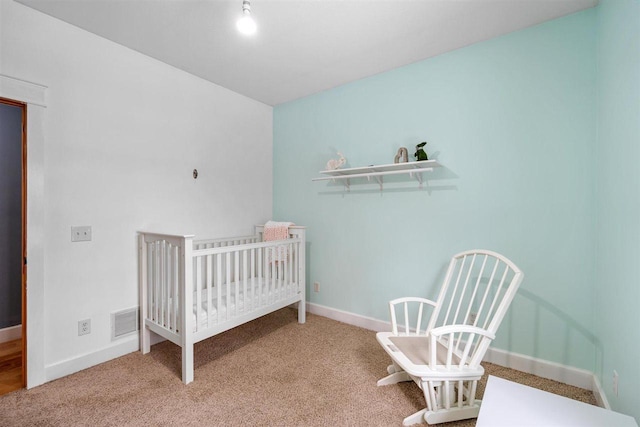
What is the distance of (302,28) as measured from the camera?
6.90 feet

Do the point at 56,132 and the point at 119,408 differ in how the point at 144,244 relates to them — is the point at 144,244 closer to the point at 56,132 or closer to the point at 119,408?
the point at 56,132

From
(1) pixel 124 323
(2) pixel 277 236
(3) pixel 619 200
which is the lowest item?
(1) pixel 124 323

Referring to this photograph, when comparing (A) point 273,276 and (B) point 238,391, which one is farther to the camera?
(A) point 273,276

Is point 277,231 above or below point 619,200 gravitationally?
below

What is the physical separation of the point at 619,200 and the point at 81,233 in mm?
3325

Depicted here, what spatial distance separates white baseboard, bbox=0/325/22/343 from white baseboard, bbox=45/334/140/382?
119cm

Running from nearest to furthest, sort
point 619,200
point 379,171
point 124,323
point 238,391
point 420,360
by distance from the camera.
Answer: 1. point 619,200
2. point 420,360
3. point 238,391
4. point 124,323
5. point 379,171

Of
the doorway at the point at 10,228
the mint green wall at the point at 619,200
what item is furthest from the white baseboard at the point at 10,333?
the mint green wall at the point at 619,200

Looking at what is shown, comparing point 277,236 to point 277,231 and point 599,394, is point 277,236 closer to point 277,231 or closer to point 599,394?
point 277,231

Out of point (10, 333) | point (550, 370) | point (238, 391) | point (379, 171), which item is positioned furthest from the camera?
point (379, 171)

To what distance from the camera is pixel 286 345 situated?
2500 millimetres

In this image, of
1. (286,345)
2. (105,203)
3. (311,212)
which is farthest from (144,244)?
(311,212)

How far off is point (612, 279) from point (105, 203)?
3319 mm

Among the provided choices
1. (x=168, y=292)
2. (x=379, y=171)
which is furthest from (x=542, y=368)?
(x=168, y=292)
